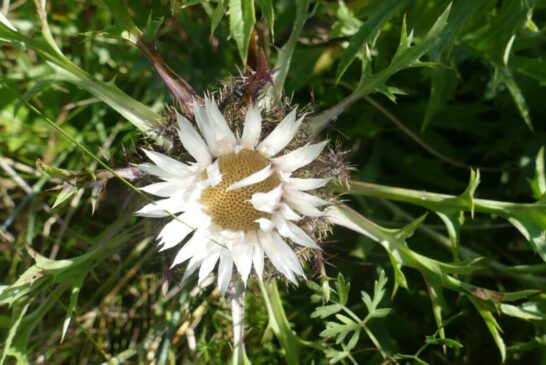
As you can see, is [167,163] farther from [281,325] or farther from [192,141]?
[281,325]

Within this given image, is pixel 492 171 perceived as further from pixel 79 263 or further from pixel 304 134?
pixel 79 263

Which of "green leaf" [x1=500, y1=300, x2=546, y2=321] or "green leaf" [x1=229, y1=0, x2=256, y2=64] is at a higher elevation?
"green leaf" [x1=229, y1=0, x2=256, y2=64]

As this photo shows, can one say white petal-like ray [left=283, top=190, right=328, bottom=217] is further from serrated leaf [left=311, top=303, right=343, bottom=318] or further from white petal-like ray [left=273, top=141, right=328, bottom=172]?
serrated leaf [left=311, top=303, right=343, bottom=318]

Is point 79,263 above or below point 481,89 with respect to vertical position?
below

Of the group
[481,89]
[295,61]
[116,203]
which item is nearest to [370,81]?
[295,61]

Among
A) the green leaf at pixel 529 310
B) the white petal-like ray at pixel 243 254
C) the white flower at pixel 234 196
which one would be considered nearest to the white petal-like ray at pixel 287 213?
the white flower at pixel 234 196

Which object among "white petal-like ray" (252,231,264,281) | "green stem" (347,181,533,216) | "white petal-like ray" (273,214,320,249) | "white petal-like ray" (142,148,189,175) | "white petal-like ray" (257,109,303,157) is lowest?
"white petal-like ray" (252,231,264,281)

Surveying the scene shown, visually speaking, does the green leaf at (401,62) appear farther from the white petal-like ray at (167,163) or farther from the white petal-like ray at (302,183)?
the white petal-like ray at (167,163)

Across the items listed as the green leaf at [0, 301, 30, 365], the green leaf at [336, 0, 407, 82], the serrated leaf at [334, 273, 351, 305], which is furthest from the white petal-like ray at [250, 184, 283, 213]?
the green leaf at [0, 301, 30, 365]
